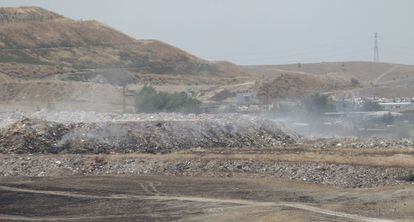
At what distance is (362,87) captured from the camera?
106 metres

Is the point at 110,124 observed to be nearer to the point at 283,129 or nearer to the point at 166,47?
the point at 283,129

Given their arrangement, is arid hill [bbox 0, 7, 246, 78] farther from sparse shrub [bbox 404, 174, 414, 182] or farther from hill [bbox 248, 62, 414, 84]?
sparse shrub [bbox 404, 174, 414, 182]

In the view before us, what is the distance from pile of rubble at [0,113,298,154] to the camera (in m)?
40.2

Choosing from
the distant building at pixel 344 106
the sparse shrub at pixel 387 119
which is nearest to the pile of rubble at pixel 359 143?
the sparse shrub at pixel 387 119

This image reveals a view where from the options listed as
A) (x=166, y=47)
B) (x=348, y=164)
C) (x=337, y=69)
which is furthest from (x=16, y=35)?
(x=348, y=164)

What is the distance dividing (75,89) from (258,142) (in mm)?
40638

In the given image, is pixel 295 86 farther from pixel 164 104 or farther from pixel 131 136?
pixel 131 136

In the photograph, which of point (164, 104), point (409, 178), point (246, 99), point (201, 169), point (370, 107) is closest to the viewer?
point (409, 178)

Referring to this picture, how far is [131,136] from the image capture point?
4166 centimetres

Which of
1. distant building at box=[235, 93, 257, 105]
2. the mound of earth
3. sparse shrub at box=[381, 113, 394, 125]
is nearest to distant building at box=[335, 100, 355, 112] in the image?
sparse shrub at box=[381, 113, 394, 125]

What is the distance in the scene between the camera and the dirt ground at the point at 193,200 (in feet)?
77.9

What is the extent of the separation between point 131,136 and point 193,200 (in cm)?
1550

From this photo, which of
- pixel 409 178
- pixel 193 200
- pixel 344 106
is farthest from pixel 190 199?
pixel 344 106

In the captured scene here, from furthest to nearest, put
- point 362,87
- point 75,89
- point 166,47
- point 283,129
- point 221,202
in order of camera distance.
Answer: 1. point 166,47
2. point 362,87
3. point 75,89
4. point 283,129
5. point 221,202
